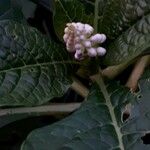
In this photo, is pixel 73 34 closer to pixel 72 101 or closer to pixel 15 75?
pixel 15 75

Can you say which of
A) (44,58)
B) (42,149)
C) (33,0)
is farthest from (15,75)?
(33,0)

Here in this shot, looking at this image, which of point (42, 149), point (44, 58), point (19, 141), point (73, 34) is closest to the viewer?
point (42, 149)

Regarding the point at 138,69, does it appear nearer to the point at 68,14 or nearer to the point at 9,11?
the point at 68,14

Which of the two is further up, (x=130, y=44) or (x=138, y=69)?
(x=130, y=44)

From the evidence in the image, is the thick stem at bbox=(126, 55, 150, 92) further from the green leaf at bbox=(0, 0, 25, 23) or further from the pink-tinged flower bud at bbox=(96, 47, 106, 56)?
the green leaf at bbox=(0, 0, 25, 23)

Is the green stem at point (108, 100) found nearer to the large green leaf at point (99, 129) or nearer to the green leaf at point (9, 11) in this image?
the large green leaf at point (99, 129)

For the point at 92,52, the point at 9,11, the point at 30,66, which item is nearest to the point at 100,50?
the point at 92,52

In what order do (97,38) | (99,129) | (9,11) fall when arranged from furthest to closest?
(9,11) < (97,38) < (99,129)
